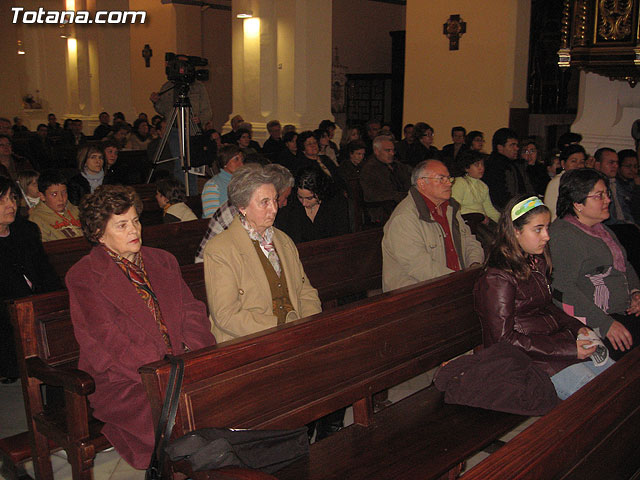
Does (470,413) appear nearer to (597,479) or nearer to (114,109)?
(597,479)

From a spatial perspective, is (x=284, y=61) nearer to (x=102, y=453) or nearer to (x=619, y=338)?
(x=102, y=453)

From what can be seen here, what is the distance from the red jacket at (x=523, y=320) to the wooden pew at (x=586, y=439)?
534 millimetres

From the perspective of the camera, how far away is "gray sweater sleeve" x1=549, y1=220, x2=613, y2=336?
3.35 metres

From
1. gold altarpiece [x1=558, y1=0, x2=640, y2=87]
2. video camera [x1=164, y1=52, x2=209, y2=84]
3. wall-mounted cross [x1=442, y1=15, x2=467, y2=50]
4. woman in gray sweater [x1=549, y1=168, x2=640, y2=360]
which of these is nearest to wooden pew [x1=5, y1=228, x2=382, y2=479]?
woman in gray sweater [x1=549, y1=168, x2=640, y2=360]

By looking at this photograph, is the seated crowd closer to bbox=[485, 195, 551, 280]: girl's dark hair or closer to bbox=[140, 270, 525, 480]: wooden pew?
bbox=[485, 195, 551, 280]: girl's dark hair

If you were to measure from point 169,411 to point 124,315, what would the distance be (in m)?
0.75

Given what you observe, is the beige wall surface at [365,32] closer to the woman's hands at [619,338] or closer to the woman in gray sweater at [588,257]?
the woman in gray sweater at [588,257]

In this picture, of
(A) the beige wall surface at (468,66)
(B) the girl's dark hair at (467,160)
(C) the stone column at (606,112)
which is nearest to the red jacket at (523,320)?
(B) the girl's dark hair at (467,160)

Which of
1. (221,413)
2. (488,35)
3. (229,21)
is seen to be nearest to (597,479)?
(221,413)

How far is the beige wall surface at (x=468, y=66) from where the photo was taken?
34.6 feet

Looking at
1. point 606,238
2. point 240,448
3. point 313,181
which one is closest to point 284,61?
point 313,181

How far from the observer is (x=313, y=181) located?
4395mm

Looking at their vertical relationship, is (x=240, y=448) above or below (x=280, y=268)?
below

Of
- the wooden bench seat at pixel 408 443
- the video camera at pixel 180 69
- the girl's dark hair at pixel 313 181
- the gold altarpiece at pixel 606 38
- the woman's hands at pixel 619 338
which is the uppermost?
the gold altarpiece at pixel 606 38
